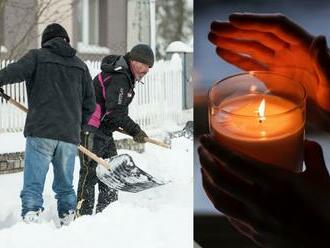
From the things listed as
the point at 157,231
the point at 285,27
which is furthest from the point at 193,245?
the point at 285,27

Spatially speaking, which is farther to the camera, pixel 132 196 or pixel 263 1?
pixel 132 196

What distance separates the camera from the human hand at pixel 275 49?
1425 mm

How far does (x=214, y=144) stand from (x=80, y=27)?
654 millimetres

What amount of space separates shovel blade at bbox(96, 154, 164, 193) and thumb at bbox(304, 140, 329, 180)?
1.47 feet

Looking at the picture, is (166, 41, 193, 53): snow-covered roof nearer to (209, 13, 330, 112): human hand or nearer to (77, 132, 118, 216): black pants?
(209, 13, 330, 112): human hand

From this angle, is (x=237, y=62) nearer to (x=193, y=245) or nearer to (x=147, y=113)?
(x=147, y=113)

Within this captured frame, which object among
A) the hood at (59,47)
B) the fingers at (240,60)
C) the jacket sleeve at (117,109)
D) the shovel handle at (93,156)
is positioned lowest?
the shovel handle at (93,156)

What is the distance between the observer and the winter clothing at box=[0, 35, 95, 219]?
1570 millimetres

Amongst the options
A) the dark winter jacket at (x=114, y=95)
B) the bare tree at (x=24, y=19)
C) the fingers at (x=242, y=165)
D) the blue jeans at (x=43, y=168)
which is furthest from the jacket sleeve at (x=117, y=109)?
the fingers at (x=242, y=165)

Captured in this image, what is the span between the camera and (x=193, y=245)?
1.55 m

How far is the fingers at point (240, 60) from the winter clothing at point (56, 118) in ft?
1.31

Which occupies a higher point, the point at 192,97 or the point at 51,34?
the point at 51,34

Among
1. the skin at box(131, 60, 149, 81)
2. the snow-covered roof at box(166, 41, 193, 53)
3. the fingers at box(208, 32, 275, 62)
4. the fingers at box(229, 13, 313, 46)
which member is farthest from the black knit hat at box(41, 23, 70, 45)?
the fingers at box(229, 13, 313, 46)

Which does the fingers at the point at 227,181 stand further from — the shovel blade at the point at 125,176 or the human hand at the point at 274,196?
the shovel blade at the point at 125,176
